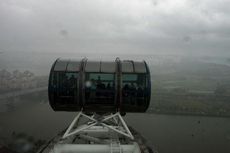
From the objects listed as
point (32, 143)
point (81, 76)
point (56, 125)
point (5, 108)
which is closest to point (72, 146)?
point (81, 76)

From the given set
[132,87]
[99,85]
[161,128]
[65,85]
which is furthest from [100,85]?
[161,128]

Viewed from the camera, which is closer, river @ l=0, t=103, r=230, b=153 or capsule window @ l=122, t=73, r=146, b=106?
capsule window @ l=122, t=73, r=146, b=106

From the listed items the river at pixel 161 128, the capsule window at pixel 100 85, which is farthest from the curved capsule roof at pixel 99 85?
the river at pixel 161 128

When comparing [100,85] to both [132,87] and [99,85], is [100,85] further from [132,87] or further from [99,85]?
[132,87]

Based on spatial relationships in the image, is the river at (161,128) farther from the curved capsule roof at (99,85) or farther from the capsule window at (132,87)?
the curved capsule roof at (99,85)

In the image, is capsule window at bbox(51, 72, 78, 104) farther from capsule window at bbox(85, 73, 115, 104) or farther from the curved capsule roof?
capsule window at bbox(85, 73, 115, 104)

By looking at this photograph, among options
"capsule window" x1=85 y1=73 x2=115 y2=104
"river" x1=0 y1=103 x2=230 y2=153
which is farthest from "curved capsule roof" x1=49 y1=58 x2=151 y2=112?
"river" x1=0 y1=103 x2=230 y2=153

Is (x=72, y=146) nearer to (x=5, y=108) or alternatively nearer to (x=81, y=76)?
(x=81, y=76)
